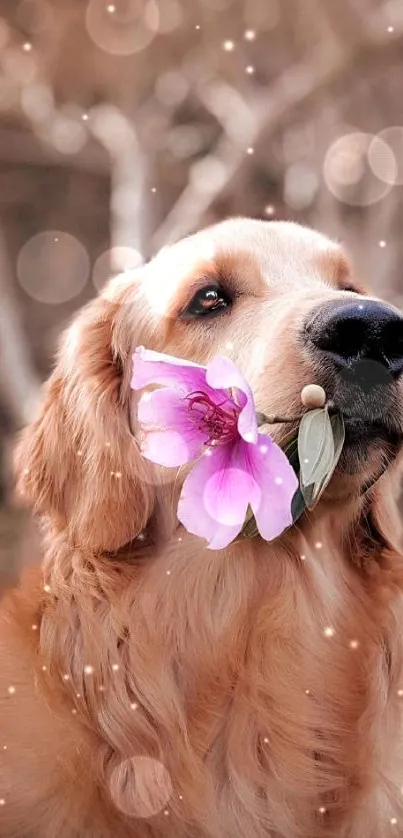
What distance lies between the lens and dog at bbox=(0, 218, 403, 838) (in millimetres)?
1332

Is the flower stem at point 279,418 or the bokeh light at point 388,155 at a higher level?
the flower stem at point 279,418

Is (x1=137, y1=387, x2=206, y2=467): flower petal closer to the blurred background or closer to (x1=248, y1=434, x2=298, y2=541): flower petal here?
(x1=248, y1=434, x2=298, y2=541): flower petal

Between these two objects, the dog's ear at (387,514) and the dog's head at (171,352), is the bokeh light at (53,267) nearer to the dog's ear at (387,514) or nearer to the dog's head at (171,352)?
the dog's head at (171,352)

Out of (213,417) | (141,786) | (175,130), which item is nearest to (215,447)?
(213,417)

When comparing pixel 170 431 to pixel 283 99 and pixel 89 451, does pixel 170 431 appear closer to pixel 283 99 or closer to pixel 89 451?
pixel 89 451

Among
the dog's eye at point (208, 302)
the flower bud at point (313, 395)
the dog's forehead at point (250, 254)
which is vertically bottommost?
the flower bud at point (313, 395)

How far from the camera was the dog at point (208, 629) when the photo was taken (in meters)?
1.33

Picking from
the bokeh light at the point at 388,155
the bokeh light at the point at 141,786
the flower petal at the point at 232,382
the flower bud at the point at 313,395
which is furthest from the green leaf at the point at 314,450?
the bokeh light at the point at 388,155

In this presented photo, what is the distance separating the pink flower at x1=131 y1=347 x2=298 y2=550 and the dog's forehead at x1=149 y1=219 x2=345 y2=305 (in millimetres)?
496

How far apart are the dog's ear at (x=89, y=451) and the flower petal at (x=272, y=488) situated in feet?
1.70

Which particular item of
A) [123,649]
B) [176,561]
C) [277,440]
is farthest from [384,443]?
[123,649]

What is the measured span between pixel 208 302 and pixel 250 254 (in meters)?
0.12

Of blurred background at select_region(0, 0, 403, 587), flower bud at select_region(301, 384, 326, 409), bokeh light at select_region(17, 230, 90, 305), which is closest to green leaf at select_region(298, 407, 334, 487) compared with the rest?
flower bud at select_region(301, 384, 326, 409)

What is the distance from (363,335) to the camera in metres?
1.16
